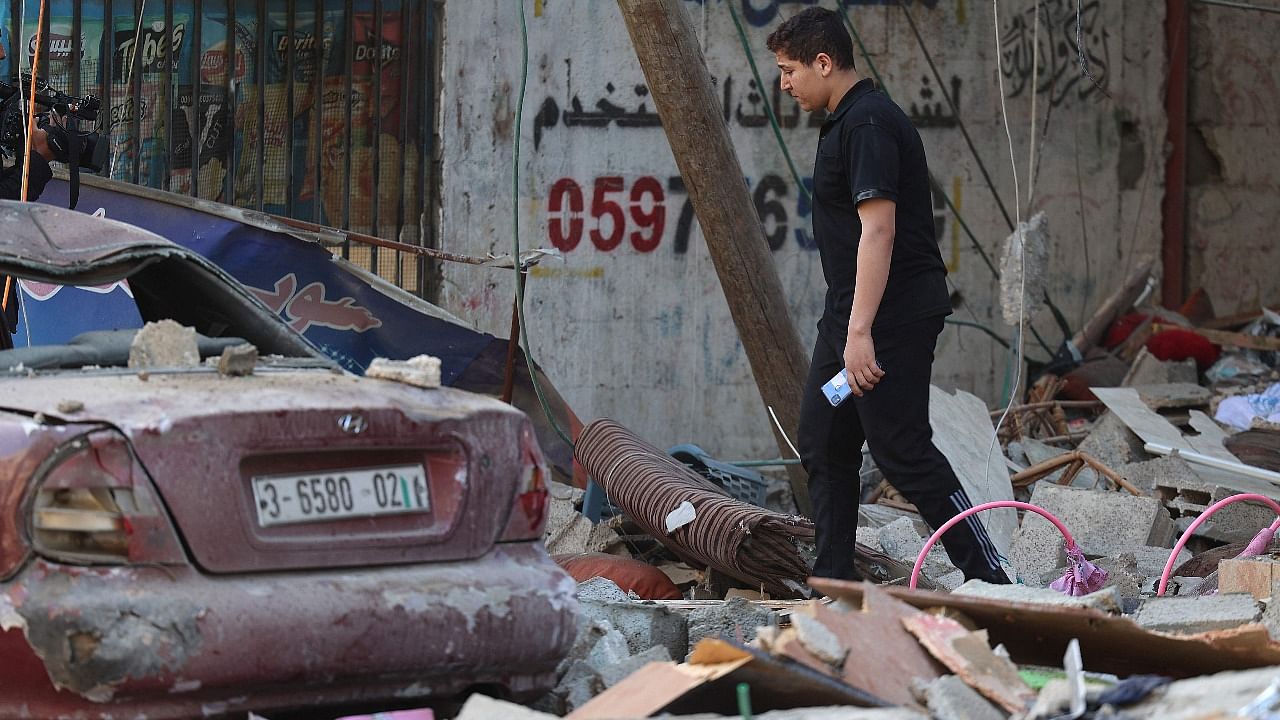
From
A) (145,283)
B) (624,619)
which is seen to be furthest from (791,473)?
(145,283)

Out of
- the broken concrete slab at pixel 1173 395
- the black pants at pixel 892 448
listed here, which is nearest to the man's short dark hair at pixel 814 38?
the black pants at pixel 892 448

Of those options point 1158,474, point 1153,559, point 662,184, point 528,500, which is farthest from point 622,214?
point 528,500

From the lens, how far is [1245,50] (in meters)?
10.2

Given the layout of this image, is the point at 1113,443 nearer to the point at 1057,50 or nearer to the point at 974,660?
the point at 1057,50

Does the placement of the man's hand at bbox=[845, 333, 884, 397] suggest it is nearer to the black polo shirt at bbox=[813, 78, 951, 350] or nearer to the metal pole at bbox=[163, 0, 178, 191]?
the black polo shirt at bbox=[813, 78, 951, 350]

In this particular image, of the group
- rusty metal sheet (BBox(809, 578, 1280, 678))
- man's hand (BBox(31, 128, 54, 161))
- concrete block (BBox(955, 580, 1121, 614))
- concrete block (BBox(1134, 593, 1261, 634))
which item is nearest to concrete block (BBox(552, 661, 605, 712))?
rusty metal sheet (BBox(809, 578, 1280, 678))

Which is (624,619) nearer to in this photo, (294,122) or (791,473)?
(791,473)

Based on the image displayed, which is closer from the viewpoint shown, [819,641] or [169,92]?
[819,641]

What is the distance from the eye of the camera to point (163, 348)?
12.0 ft

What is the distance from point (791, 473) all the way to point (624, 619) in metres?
2.63

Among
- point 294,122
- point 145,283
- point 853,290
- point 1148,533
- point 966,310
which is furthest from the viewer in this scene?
point 966,310

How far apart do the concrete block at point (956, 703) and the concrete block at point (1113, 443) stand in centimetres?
488

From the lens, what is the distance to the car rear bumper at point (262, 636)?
2.89m

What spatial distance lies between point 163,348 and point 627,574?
2437mm
